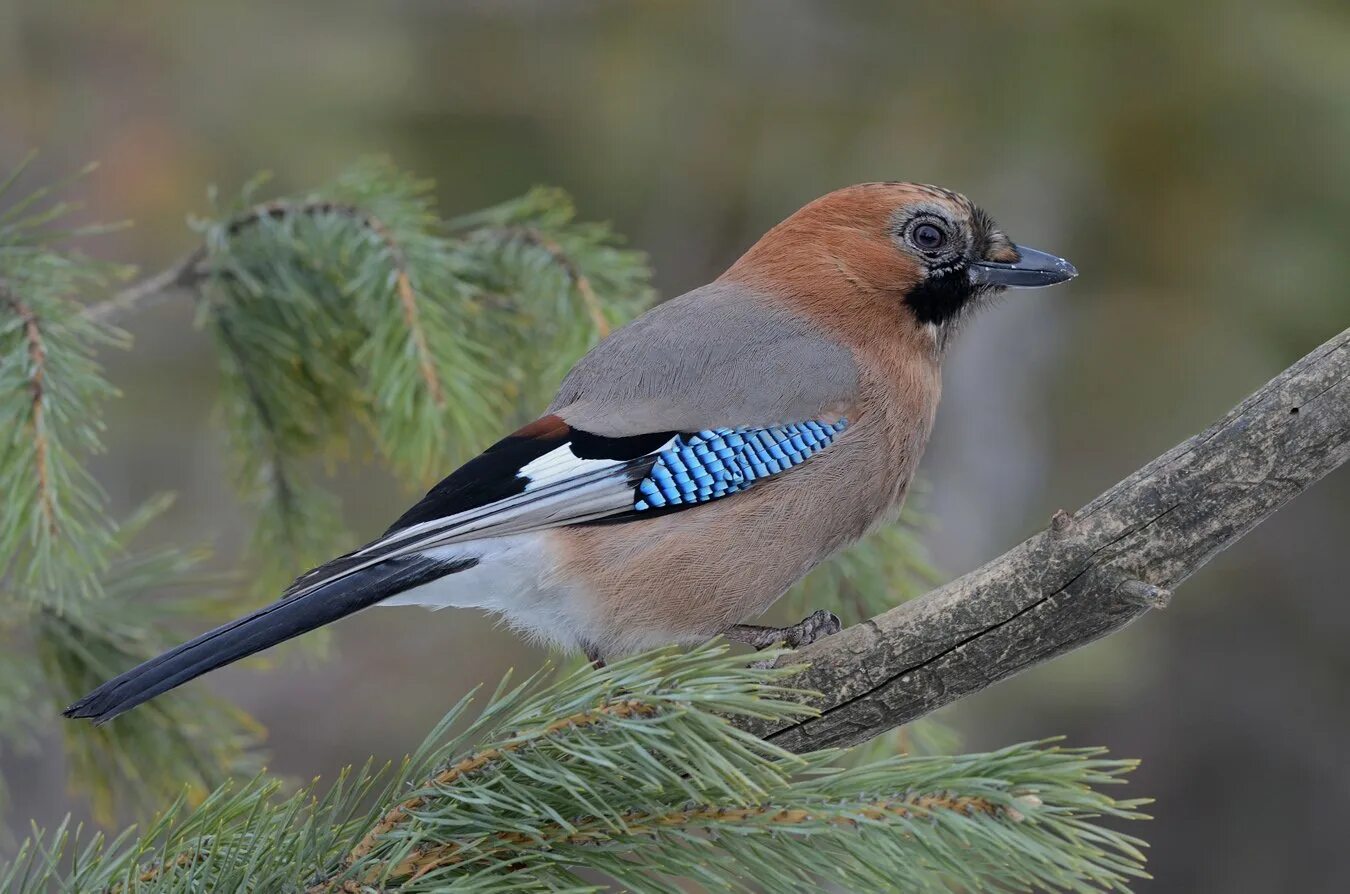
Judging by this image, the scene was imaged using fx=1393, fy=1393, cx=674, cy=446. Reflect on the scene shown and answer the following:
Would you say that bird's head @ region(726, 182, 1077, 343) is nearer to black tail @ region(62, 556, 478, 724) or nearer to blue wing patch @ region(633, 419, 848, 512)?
blue wing patch @ region(633, 419, 848, 512)

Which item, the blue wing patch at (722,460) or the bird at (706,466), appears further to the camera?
the blue wing patch at (722,460)

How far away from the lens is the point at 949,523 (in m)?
5.13

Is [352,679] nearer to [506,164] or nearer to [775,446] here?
[506,164]

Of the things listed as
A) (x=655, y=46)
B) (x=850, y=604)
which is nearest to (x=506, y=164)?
(x=655, y=46)

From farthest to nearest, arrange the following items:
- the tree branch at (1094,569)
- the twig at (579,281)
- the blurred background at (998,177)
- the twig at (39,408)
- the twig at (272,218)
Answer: the blurred background at (998,177), the twig at (579,281), the twig at (272,218), the twig at (39,408), the tree branch at (1094,569)

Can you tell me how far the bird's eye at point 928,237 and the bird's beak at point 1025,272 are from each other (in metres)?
0.08

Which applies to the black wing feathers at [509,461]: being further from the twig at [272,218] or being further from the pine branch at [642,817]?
the pine branch at [642,817]

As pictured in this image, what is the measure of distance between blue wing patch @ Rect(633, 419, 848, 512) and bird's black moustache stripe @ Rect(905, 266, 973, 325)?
0.42 metres

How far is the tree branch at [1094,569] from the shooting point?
1.67m

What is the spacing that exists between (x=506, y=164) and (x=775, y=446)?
11.6ft

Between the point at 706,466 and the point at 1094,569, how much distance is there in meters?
0.79

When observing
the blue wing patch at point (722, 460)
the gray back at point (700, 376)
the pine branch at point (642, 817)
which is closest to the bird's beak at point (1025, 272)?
the gray back at point (700, 376)

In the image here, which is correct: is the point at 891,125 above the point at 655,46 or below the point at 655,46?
below

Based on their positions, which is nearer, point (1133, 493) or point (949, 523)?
point (1133, 493)
